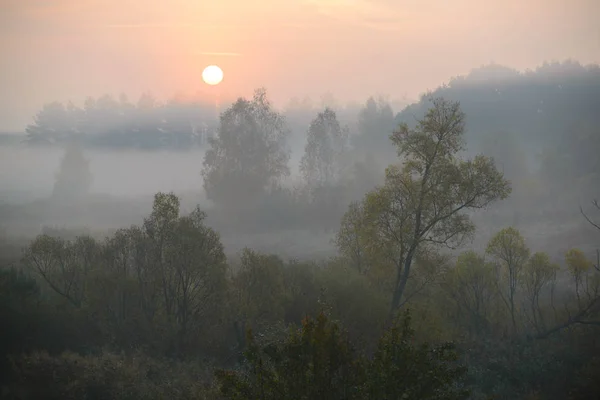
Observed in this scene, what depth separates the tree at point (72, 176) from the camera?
89438mm

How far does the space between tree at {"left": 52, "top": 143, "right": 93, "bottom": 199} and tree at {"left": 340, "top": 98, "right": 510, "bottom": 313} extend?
77.7 metres

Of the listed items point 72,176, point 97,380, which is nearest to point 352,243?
point 97,380

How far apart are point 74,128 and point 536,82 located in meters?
109

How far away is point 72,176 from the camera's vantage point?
9106 centimetres

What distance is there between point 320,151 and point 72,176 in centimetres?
4467

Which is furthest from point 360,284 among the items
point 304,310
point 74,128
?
point 74,128

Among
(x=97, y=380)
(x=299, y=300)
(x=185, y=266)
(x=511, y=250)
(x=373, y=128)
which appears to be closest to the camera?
(x=97, y=380)

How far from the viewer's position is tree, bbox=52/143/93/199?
89438 millimetres

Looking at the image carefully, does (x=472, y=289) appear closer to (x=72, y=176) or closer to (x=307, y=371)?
(x=307, y=371)

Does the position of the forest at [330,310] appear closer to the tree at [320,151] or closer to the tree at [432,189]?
the tree at [432,189]

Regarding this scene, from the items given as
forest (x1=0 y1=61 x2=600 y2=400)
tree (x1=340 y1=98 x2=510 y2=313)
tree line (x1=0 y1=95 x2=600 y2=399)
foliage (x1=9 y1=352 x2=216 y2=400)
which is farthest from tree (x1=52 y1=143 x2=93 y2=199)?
tree (x1=340 y1=98 x2=510 y2=313)

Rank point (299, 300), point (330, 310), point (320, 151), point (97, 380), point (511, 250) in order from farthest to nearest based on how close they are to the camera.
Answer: point (320, 151) < point (511, 250) < point (299, 300) < point (330, 310) < point (97, 380)

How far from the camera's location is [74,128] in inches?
4427

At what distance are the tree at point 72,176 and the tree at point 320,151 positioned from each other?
40388 millimetres
